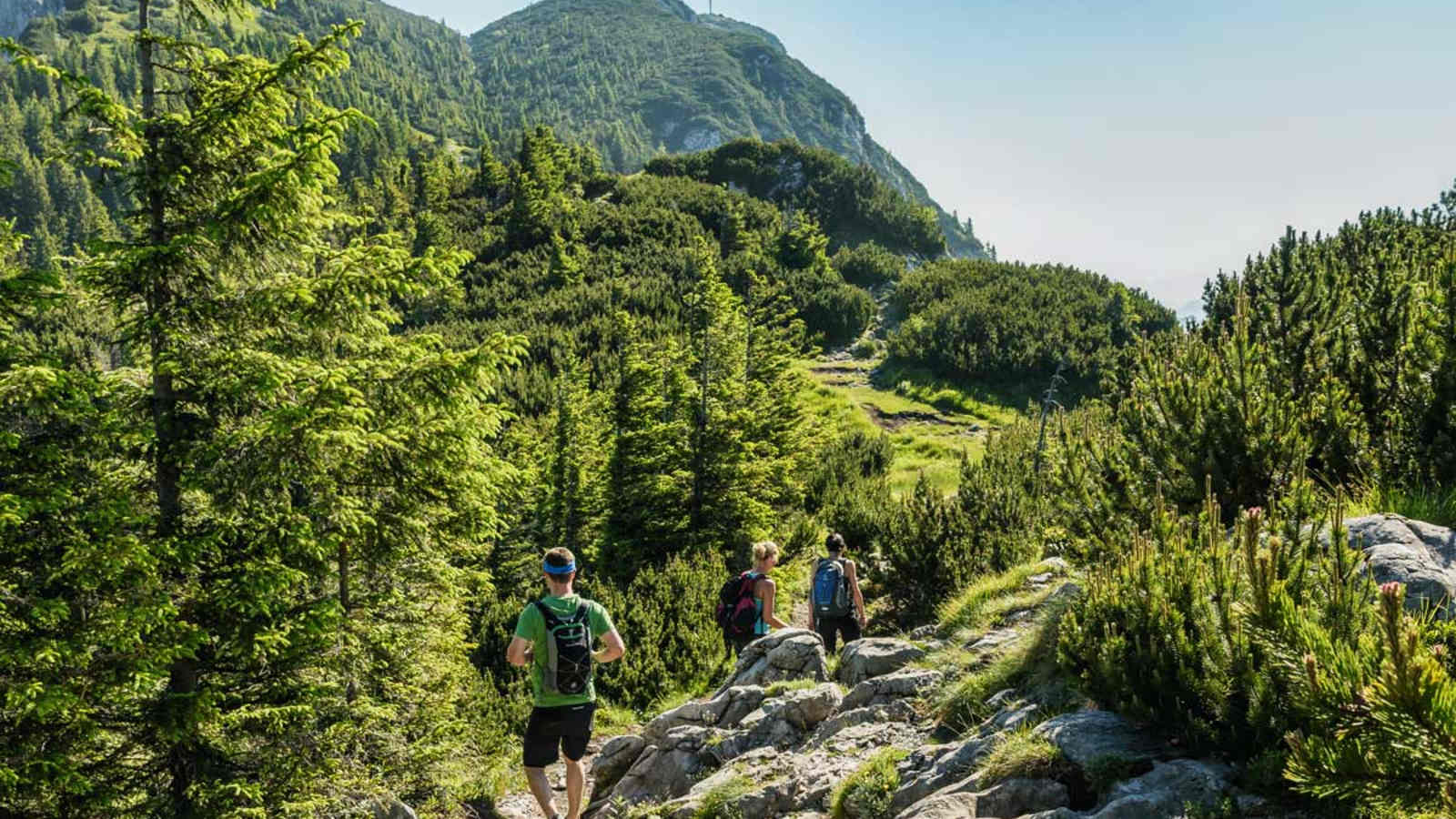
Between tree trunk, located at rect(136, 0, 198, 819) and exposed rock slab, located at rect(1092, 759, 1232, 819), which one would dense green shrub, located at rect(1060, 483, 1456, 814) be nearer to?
exposed rock slab, located at rect(1092, 759, 1232, 819)

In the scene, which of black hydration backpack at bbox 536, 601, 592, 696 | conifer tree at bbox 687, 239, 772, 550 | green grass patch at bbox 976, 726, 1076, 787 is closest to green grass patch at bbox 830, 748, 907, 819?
green grass patch at bbox 976, 726, 1076, 787

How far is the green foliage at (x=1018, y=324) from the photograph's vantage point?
3988 cm

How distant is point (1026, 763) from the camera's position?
4.78 metres

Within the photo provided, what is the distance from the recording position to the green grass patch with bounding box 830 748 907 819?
5363mm

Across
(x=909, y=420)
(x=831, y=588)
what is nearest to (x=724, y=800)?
(x=831, y=588)

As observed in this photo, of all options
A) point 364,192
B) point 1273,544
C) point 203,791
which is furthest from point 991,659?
point 364,192

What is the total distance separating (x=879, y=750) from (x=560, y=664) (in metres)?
2.76

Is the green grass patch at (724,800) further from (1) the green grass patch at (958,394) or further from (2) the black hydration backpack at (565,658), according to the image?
(1) the green grass patch at (958,394)

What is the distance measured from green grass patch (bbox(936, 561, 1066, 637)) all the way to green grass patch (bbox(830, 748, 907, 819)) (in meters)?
3.01

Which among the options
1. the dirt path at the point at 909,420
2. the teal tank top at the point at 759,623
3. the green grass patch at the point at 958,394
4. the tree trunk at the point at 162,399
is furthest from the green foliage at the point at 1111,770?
the green grass patch at the point at 958,394

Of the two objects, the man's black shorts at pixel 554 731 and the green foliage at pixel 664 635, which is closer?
the man's black shorts at pixel 554 731

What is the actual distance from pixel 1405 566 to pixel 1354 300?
4.78 metres

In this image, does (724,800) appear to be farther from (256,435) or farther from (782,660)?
(256,435)

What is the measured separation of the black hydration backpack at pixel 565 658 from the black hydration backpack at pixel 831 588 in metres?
4.15
